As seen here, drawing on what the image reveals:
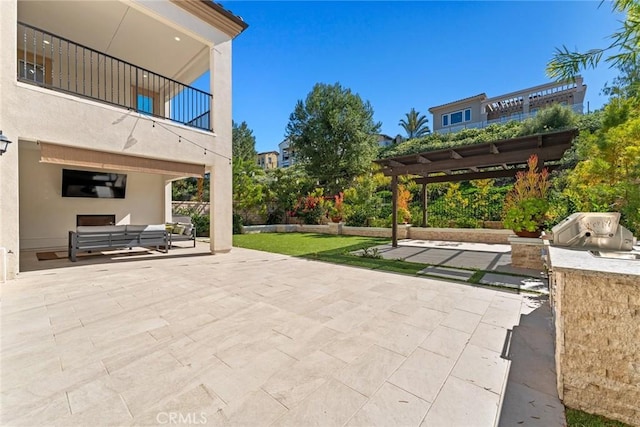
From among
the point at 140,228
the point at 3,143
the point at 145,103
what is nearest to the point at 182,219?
the point at 140,228

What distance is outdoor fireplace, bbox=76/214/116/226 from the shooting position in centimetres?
1026

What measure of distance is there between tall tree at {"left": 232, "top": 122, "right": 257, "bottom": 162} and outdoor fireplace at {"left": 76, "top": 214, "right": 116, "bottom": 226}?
23326mm

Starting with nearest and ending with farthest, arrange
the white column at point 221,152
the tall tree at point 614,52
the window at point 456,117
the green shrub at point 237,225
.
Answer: the tall tree at point 614,52, the white column at point 221,152, the green shrub at point 237,225, the window at point 456,117

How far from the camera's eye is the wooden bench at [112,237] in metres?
7.26

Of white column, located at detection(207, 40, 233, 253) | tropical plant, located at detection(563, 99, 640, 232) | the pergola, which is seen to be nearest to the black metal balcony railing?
white column, located at detection(207, 40, 233, 253)

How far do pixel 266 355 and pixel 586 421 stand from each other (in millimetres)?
2639

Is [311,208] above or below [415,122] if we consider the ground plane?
below

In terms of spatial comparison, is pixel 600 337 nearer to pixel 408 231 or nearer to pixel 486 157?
pixel 486 157

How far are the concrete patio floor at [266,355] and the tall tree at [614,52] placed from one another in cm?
361

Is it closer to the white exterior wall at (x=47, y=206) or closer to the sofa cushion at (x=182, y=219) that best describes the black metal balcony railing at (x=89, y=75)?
the white exterior wall at (x=47, y=206)

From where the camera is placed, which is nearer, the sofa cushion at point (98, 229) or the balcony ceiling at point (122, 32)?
the sofa cushion at point (98, 229)

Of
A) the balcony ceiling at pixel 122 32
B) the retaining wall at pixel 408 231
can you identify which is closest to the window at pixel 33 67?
the balcony ceiling at pixel 122 32

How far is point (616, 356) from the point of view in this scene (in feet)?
6.16

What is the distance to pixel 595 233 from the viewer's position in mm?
3119
